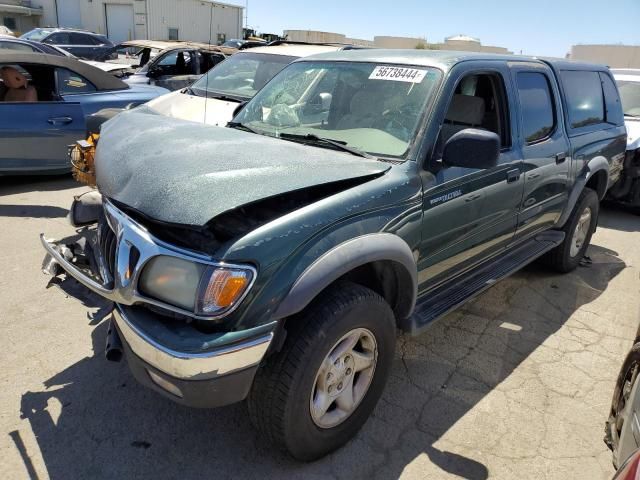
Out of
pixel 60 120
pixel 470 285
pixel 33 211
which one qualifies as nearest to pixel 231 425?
pixel 470 285

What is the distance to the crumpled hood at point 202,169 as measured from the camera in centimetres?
219

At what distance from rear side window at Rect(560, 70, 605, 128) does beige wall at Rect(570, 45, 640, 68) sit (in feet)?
109

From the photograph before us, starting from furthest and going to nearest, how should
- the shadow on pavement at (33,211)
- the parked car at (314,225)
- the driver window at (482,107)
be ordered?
1. the shadow on pavement at (33,211)
2. the driver window at (482,107)
3. the parked car at (314,225)

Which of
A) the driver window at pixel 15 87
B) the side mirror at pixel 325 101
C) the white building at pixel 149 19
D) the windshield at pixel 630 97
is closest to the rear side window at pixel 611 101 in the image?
the windshield at pixel 630 97

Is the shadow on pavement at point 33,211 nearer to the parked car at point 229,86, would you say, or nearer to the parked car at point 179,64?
the parked car at point 229,86

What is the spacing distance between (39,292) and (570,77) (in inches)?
185

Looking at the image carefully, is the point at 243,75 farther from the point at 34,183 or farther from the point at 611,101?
the point at 611,101

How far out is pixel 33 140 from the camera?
247 inches

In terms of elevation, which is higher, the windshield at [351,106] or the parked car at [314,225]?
the windshield at [351,106]

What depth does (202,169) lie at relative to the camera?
242 centimetres

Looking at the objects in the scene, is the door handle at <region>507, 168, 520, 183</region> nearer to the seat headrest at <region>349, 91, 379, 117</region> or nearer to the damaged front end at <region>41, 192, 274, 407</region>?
the seat headrest at <region>349, 91, 379, 117</region>

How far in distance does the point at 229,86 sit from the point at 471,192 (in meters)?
5.16

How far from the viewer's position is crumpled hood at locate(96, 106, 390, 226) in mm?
2189

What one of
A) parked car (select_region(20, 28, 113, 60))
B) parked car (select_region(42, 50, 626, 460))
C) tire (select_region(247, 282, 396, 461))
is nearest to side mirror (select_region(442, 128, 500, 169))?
parked car (select_region(42, 50, 626, 460))
